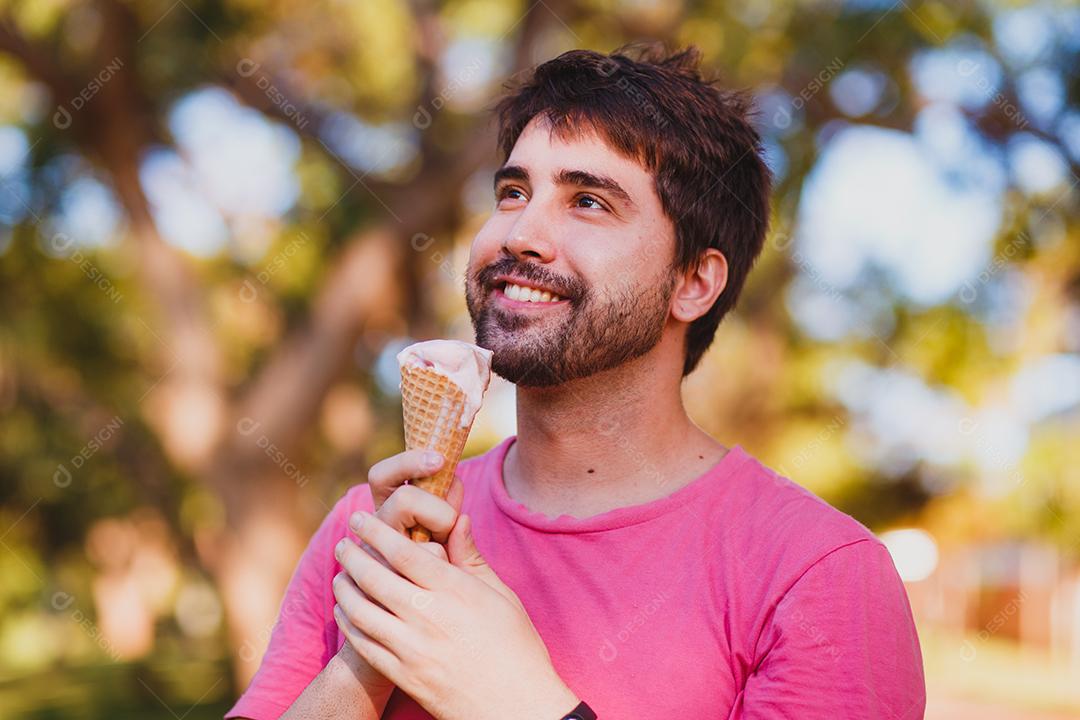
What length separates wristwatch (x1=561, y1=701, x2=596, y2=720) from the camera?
207 cm

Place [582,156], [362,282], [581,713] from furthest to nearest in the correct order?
1. [362,282]
2. [582,156]
3. [581,713]

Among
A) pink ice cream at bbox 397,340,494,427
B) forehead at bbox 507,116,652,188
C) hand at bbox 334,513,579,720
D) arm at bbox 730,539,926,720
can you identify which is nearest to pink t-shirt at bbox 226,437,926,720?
arm at bbox 730,539,926,720

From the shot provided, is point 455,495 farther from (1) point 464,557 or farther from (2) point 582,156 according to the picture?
(2) point 582,156

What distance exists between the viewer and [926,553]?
22281 millimetres

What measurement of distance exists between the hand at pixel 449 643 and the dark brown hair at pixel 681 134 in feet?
3.61

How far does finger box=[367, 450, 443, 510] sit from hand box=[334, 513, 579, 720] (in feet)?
0.49

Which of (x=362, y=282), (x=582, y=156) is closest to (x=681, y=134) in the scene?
(x=582, y=156)

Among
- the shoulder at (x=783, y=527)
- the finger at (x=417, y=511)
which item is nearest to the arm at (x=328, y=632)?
the finger at (x=417, y=511)

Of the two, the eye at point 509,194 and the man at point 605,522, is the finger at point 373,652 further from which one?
the eye at point 509,194

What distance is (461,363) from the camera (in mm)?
2404

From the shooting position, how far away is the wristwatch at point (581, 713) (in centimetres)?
207

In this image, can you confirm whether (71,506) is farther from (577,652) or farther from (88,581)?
(577,652)

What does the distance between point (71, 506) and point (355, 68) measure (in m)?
14.9

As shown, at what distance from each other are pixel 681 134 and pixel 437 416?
3.32ft
